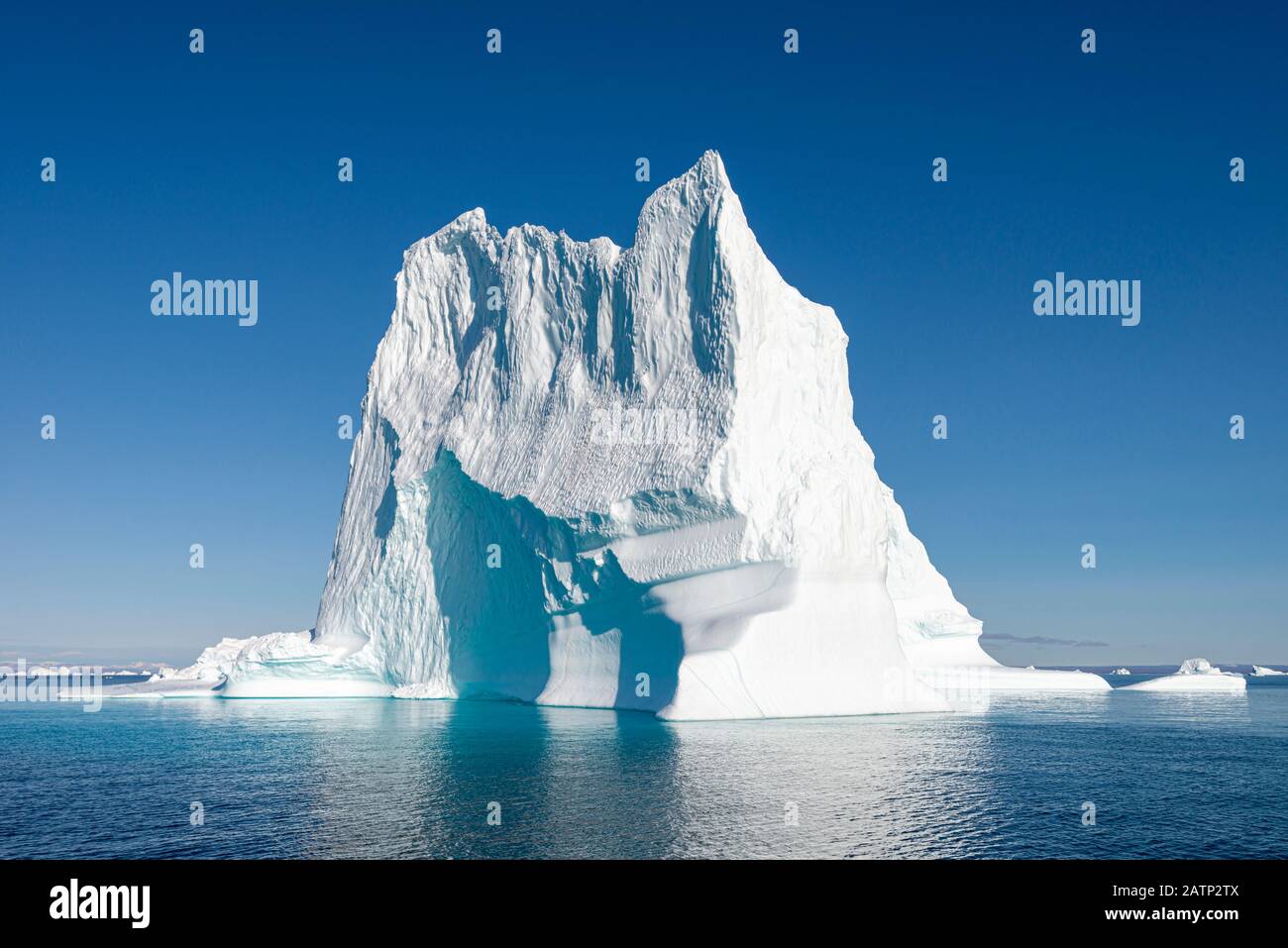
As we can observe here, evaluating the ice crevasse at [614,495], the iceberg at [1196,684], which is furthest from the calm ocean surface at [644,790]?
the iceberg at [1196,684]

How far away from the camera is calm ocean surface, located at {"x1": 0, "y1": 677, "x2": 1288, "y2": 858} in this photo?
477 inches

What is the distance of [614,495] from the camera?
29.0 m

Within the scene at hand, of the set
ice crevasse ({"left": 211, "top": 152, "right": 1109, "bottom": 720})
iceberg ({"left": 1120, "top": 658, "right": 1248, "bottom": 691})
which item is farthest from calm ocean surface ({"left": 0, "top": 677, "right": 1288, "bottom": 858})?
iceberg ({"left": 1120, "top": 658, "right": 1248, "bottom": 691})

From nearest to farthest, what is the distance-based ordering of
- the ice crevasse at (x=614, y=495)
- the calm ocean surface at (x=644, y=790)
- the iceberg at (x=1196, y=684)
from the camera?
the calm ocean surface at (x=644, y=790) < the ice crevasse at (x=614, y=495) < the iceberg at (x=1196, y=684)

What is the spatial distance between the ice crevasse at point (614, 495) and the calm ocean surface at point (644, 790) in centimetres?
226

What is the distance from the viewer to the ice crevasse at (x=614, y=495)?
2725cm

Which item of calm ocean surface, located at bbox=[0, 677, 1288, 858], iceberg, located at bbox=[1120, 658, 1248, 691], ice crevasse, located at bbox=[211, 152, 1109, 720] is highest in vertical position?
ice crevasse, located at bbox=[211, 152, 1109, 720]

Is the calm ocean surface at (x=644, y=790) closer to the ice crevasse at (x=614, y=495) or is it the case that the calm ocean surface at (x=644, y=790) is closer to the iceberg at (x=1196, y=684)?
the ice crevasse at (x=614, y=495)

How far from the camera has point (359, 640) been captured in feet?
127

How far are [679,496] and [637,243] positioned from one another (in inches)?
328

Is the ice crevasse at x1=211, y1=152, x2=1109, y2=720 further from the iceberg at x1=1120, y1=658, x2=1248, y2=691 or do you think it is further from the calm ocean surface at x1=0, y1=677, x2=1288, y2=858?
the iceberg at x1=1120, y1=658, x2=1248, y2=691

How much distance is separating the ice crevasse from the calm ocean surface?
2.26 metres
